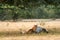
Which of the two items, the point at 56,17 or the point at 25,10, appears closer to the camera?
the point at 25,10

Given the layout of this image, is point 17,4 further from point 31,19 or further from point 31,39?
point 31,19

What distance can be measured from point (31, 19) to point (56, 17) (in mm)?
2930

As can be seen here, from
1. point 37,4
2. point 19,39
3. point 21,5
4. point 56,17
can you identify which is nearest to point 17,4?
point 21,5

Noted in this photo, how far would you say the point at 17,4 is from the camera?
538 inches

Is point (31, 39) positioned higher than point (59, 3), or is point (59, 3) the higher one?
point (59, 3)

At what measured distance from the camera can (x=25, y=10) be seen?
46.8ft

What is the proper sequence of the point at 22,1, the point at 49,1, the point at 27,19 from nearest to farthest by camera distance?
1. the point at 22,1
2. the point at 49,1
3. the point at 27,19

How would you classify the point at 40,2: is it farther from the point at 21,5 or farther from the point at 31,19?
the point at 31,19

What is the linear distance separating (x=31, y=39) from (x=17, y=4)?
3.42 metres

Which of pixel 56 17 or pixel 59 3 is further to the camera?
pixel 56 17

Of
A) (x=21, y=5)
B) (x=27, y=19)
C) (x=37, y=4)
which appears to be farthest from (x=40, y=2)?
(x=27, y=19)

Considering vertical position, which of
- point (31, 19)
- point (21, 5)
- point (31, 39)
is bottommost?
point (31, 19)

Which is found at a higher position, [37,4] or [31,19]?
[37,4]

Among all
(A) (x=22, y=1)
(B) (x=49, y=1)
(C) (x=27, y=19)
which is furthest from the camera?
(C) (x=27, y=19)
